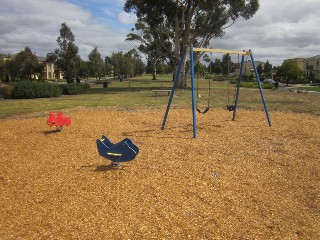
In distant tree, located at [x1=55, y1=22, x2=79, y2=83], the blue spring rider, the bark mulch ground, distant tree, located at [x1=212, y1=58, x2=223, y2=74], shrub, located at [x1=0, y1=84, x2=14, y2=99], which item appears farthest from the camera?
distant tree, located at [x1=212, y1=58, x2=223, y2=74]

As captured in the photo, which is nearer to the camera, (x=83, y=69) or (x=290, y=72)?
(x=83, y=69)

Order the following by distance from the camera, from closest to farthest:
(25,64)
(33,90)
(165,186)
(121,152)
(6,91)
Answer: (165,186)
(121,152)
(6,91)
(33,90)
(25,64)

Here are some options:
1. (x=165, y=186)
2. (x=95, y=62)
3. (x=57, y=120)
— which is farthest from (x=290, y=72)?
(x=165, y=186)

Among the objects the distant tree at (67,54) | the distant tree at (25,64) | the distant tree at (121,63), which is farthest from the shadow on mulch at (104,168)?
the distant tree at (121,63)

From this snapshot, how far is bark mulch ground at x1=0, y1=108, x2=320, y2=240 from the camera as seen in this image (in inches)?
153

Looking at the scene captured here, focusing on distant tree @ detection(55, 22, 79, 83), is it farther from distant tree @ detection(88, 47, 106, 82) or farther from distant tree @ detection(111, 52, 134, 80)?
distant tree @ detection(111, 52, 134, 80)

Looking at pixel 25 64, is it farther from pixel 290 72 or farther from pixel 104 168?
pixel 290 72

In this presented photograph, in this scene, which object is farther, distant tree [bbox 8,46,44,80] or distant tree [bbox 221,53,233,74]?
distant tree [bbox 8,46,44,80]

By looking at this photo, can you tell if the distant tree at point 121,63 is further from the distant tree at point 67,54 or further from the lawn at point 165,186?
the lawn at point 165,186

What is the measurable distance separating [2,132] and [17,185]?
5.20m

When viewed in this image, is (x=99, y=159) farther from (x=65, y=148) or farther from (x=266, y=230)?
(x=266, y=230)

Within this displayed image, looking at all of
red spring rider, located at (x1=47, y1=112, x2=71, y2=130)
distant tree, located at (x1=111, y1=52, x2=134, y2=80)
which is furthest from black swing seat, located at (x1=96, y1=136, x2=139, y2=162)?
distant tree, located at (x1=111, y1=52, x2=134, y2=80)

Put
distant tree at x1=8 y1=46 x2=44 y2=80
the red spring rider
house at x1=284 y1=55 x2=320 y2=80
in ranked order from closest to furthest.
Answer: the red spring rider
distant tree at x1=8 y1=46 x2=44 y2=80
house at x1=284 y1=55 x2=320 y2=80

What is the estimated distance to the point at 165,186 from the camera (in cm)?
519
